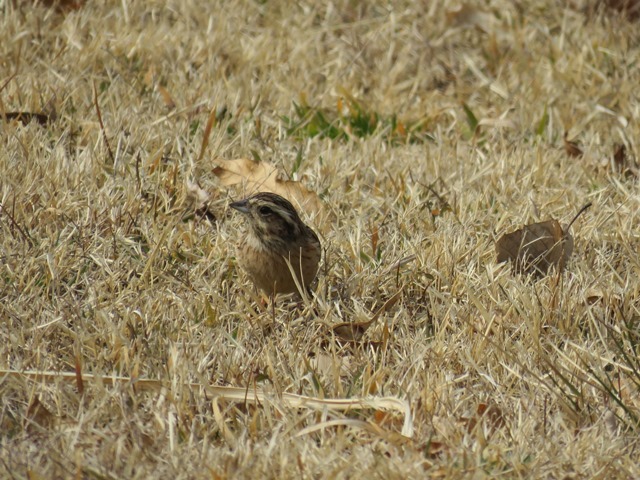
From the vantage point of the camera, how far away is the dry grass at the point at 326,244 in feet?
13.8

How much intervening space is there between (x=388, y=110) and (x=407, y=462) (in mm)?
4082

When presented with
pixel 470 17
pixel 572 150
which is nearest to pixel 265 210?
pixel 572 150

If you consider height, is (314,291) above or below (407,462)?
below

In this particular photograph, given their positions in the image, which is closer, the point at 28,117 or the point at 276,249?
the point at 276,249

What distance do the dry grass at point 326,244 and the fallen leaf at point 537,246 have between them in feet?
0.37

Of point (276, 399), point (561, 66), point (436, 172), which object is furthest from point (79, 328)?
point (561, 66)

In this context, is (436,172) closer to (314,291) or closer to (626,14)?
(314,291)

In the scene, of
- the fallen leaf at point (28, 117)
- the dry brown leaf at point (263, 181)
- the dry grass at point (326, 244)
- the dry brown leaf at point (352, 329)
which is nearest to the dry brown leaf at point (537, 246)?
the dry grass at point (326, 244)

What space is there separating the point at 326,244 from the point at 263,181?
2.21ft

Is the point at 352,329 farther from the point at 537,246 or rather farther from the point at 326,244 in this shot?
the point at 537,246

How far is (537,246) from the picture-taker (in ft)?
19.0

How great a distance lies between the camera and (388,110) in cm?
771

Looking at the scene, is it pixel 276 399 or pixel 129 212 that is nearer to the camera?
pixel 276 399

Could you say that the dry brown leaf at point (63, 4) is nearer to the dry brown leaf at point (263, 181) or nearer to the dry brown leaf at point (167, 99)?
the dry brown leaf at point (167, 99)
